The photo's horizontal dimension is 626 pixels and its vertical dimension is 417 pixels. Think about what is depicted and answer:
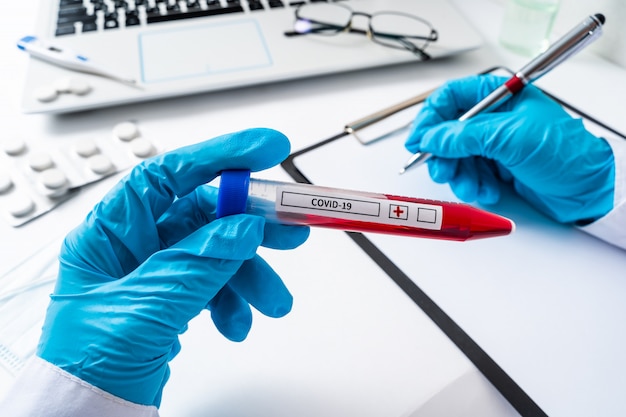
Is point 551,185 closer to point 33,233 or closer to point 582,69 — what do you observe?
point 582,69

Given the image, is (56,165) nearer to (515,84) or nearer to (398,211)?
(398,211)

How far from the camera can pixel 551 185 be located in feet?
1.95

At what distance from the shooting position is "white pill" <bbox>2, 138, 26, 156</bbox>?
27.1 inches

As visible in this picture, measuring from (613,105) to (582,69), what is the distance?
4.0 inches

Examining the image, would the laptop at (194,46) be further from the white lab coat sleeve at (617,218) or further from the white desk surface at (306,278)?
the white lab coat sleeve at (617,218)

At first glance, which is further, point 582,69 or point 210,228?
point 582,69

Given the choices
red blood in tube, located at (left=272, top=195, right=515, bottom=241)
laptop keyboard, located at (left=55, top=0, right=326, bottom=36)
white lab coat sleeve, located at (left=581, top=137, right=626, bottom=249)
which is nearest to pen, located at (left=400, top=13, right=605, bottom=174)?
white lab coat sleeve, located at (left=581, top=137, right=626, bottom=249)

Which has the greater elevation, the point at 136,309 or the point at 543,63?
the point at 543,63

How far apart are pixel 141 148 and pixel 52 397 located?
39cm

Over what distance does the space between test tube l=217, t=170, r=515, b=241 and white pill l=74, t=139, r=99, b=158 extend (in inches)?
13.5

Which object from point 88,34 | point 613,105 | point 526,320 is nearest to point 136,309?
point 526,320

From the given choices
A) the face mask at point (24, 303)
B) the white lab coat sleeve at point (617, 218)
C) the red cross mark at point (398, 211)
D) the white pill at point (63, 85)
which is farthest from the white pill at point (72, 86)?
the white lab coat sleeve at point (617, 218)

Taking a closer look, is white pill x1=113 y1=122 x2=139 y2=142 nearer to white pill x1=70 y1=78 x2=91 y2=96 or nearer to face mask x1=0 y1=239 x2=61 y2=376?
white pill x1=70 y1=78 x2=91 y2=96

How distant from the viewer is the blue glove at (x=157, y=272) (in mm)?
393
